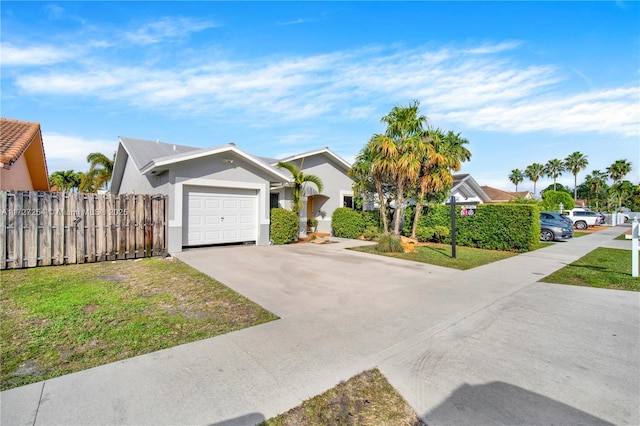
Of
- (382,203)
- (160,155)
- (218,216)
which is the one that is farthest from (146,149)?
(382,203)

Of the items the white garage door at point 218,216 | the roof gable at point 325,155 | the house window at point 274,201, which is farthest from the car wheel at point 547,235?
the white garage door at point 218,216

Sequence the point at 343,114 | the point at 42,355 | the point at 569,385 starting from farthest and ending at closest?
the point at 343,114 → the point at 42,355 → the point at 569,385

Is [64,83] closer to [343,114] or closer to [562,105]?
[343,114]

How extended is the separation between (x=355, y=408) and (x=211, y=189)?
1052 cm

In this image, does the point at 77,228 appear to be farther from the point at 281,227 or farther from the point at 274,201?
the point at 274,201

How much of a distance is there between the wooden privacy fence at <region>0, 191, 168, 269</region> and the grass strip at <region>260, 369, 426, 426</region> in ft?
29.5

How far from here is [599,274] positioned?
27.9 ft

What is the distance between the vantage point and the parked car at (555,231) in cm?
1828

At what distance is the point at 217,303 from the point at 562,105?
14.3m

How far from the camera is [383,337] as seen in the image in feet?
13.5

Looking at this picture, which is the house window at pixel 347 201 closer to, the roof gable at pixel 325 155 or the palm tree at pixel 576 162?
the roof gable at pixel 325 155

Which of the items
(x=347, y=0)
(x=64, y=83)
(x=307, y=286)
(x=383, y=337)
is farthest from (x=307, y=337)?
(x=64, y=83)

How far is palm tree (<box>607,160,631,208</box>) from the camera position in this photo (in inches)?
2003

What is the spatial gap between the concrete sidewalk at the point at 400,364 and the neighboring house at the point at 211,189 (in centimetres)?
574
